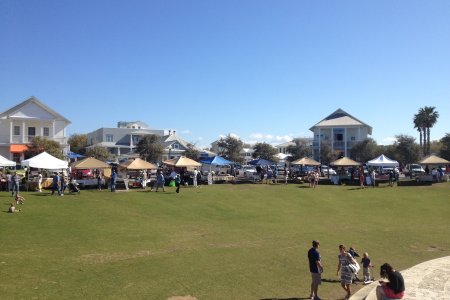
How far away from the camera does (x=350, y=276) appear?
1352cm

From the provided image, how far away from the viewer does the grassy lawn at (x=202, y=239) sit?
43.1ft

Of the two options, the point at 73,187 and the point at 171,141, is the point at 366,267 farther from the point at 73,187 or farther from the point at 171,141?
the point at 171,141

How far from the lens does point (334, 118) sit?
287 ft

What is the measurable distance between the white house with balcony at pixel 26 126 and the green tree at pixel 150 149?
21998 millimetres

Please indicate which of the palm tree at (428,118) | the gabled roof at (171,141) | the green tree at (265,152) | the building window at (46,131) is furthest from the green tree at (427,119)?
the building window at (46,131)

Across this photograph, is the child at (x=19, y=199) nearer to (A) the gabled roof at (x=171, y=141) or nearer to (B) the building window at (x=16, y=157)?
(B) the building window at (x=16, y=157)

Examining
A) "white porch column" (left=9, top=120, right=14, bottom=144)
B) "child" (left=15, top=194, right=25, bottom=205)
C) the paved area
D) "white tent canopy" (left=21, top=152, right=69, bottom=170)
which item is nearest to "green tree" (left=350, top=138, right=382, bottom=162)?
"white porch column" (left=9, top=120, right=14, bottom=144)

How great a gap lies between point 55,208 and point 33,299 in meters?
12.7

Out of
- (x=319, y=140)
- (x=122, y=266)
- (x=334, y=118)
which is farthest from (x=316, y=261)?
(x=334, y=118)

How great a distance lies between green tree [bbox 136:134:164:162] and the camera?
76.8 meters

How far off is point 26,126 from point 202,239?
1667 inches

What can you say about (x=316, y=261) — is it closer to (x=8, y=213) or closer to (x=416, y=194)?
(x=8, y=213)

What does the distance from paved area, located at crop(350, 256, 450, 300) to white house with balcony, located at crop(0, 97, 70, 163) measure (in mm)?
45847

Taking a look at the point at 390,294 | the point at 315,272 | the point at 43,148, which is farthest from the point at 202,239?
the point at 43,148
